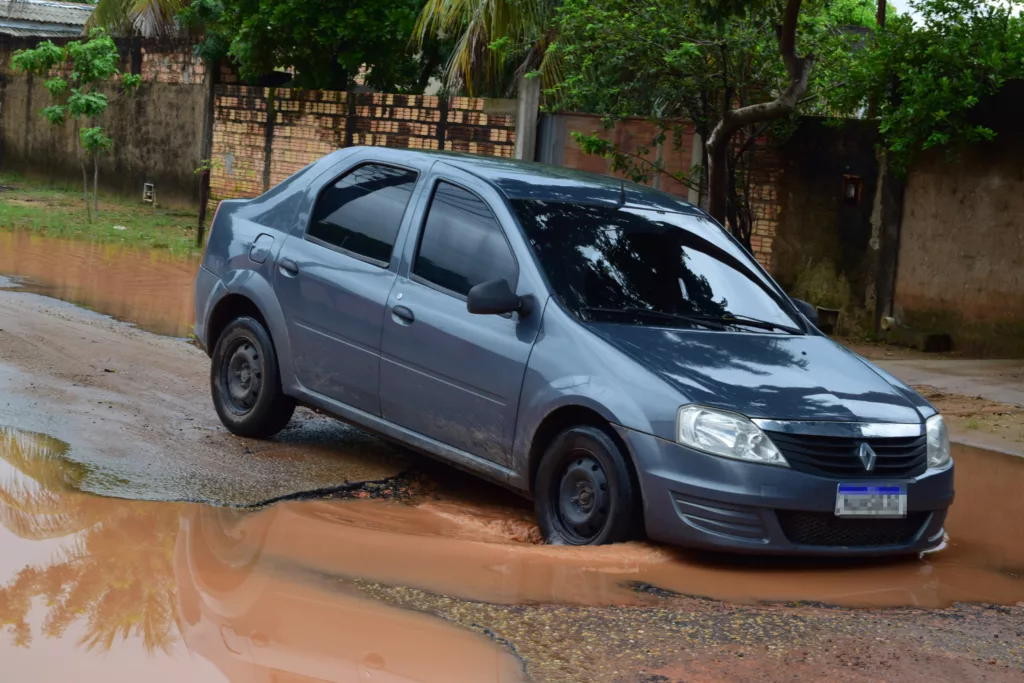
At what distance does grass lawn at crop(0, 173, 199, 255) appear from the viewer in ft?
62.6

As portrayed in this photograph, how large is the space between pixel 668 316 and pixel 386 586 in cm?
203

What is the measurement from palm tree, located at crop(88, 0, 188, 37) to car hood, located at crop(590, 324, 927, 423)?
75.0 feet

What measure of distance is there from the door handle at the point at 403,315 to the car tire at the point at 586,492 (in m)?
1.10

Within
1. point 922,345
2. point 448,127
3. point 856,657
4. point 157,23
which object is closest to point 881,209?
point 922,345

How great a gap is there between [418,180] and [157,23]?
73.5 feet

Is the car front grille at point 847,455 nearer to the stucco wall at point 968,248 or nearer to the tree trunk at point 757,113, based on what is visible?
the tree trunk at point 757,113

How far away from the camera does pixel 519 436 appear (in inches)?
231

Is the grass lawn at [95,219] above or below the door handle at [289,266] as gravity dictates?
below

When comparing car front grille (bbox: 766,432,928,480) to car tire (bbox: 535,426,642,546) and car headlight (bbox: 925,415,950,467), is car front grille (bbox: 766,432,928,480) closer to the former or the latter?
car headlight (bbox: 925,415,950,467)

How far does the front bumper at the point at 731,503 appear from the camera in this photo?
5.27 m

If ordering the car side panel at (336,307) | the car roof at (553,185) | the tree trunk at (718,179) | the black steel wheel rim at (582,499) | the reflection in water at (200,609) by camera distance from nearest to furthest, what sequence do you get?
the reflection in water at (200,609) < the black steel wheel rim at (582,499) < the car roof at (553,185) < the car side panel at (336,307) < the tree trunk at (718,179)

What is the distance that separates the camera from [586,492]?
18.4 feet

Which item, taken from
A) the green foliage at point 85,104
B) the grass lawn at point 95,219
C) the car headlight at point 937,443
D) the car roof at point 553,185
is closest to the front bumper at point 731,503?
the car headlight at point 937,443

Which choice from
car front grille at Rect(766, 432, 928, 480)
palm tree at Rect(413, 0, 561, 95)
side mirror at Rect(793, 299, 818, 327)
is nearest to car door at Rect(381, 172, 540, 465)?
car front grille at Rect(766, 432, 928, 480)
